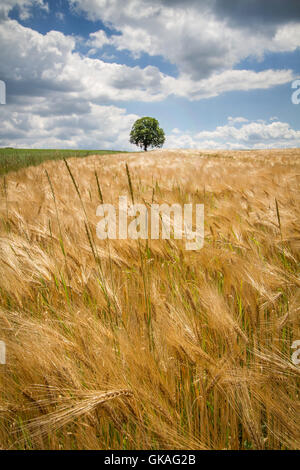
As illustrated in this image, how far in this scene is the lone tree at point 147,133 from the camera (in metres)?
57.6

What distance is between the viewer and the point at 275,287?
1.08 meters

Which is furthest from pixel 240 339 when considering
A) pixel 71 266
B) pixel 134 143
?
pixel 134 143

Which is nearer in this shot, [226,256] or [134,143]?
[226,256]

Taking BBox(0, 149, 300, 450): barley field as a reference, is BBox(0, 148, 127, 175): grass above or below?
above

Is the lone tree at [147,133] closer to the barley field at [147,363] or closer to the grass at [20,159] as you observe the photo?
the grass at [20,159]

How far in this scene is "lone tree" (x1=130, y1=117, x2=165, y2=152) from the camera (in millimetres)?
57594

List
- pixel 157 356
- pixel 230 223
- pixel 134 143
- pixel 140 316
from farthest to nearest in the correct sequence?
pixel 134 143, pixel 230 223, pixel 140 316, pixel 157 356

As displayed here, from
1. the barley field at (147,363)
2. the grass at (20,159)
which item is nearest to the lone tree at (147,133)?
the grass at (20,159)

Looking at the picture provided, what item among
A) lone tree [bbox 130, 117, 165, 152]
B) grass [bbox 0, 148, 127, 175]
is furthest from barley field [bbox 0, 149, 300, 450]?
lone tree [bbox 130, 117, 165, 152]

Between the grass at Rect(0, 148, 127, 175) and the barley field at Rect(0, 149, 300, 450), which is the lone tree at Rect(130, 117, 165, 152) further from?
the barley field at Rect(0, 149, 300, 450)

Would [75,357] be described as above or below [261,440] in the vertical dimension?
above
